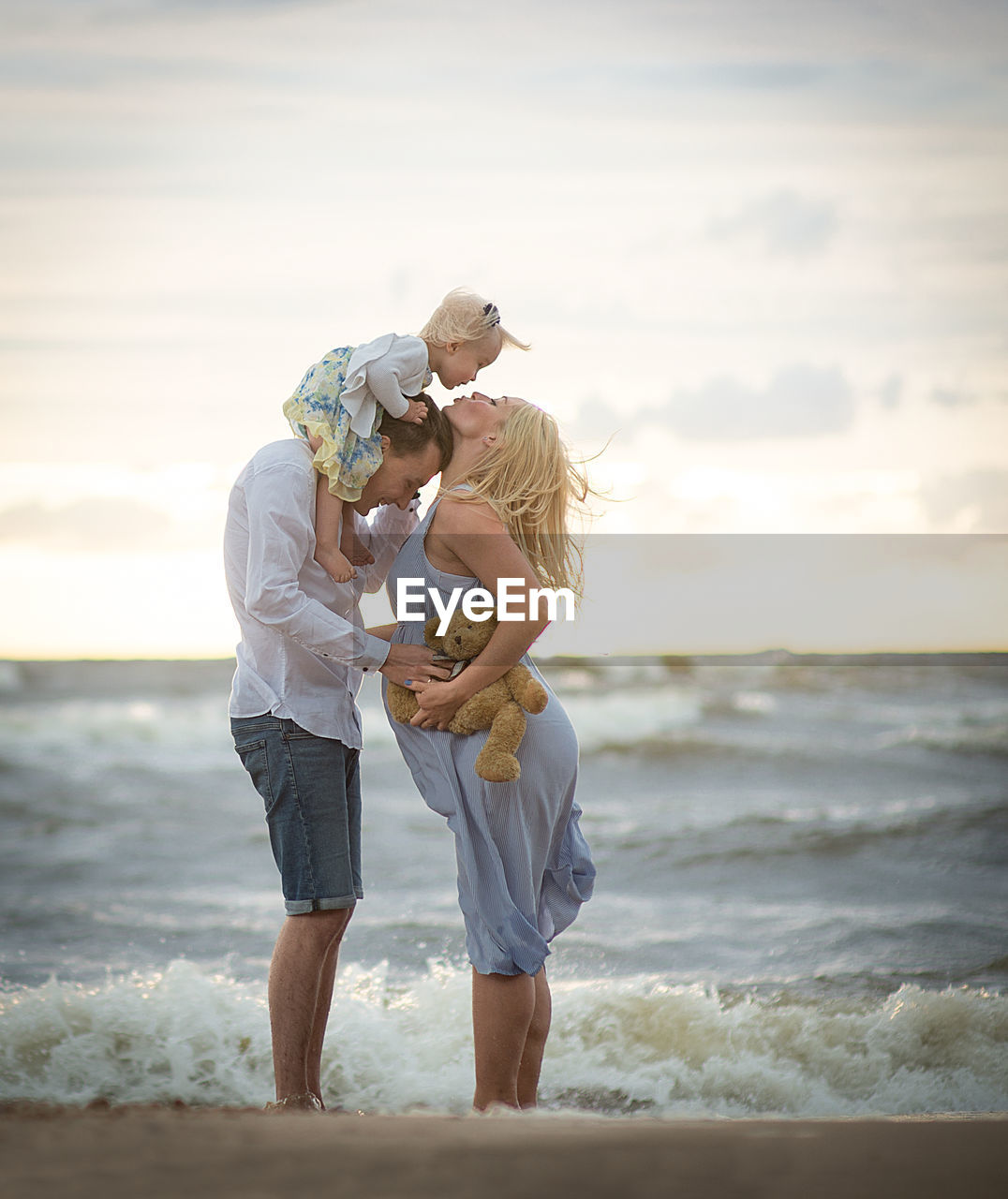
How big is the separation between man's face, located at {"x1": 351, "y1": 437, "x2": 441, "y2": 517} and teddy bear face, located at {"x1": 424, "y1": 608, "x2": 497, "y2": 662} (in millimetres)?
329

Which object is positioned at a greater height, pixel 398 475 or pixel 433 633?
pixel 398 475

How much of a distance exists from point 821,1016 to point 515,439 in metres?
2.73

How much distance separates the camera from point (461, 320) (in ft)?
9.11

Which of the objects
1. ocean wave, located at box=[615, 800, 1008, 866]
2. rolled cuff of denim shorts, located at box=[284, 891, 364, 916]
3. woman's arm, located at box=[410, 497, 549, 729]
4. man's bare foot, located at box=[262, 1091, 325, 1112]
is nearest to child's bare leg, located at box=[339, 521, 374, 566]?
woman's arm, located at box=[410, 497, 549, 729]

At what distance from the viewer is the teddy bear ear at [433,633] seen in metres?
2.64

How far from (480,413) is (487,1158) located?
166 centimetres

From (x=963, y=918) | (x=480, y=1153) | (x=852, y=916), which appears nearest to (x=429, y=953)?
(x=852, y=916)

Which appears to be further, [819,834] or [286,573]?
[819,834]

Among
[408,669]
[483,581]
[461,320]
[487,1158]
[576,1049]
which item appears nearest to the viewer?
[487,1158]

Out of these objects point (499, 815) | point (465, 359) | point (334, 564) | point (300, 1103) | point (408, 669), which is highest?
point (465, 359)

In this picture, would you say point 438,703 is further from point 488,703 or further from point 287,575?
point 287,575

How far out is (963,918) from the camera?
5715mm

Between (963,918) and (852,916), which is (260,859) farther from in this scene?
(963,918)

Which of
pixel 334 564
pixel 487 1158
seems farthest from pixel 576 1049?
pixel 487 1158
